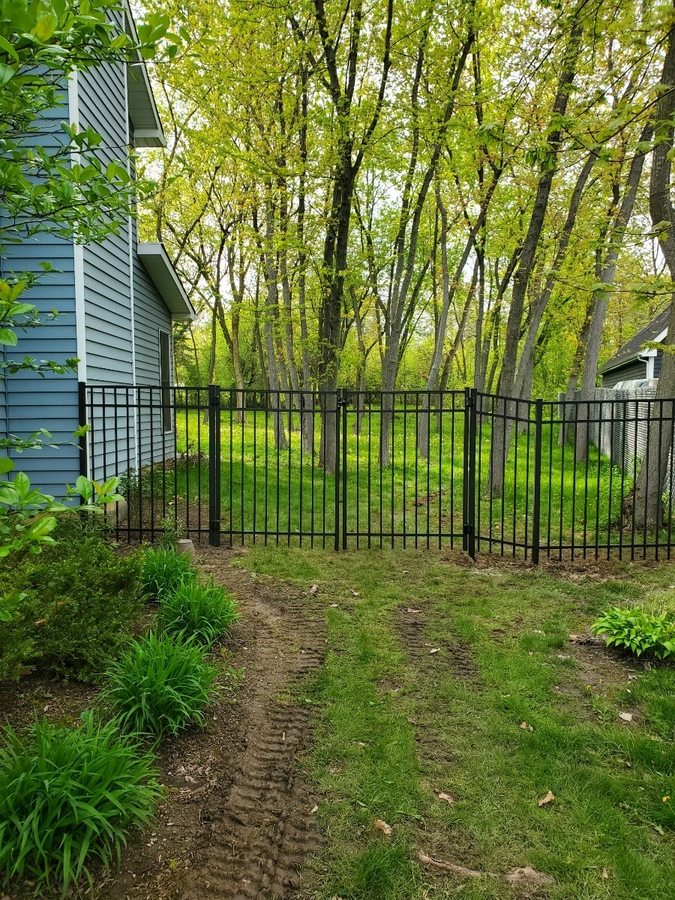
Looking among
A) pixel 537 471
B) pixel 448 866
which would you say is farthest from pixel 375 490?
pixel 448 866

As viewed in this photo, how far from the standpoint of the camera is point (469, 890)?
2.08m

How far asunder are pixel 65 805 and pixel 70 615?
1447 millimetres

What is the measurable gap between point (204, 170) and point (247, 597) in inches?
614

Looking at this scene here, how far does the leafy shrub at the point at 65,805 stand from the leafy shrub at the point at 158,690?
1.59ft

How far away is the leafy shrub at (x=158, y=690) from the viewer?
9.35 ft

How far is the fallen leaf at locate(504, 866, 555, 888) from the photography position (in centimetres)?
211

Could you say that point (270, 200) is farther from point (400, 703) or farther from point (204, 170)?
point (400, 703)

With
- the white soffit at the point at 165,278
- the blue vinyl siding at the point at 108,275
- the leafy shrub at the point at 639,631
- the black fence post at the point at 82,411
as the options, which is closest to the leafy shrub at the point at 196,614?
the leafy shrub at the point at 639,631

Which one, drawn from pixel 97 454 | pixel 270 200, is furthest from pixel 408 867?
pixel 270 200

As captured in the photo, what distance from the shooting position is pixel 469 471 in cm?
643

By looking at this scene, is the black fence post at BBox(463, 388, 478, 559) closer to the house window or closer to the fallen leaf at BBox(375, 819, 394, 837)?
the fallen leaf at BBox(375, 819, 394, 837)

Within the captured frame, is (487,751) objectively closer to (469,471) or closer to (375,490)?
(469,471)

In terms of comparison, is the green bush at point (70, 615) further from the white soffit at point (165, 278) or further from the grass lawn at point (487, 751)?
the white soffit at point (165, 278)

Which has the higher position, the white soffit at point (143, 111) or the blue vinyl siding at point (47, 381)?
the white soffit at point (143, 111)
